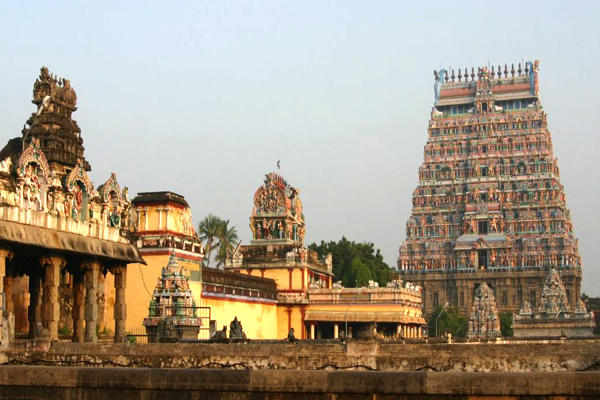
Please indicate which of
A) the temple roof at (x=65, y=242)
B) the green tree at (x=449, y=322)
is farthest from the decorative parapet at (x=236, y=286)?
the green tree at (x=449, y=322)

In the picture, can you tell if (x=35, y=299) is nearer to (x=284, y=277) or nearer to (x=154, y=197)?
(x=154, y=197)

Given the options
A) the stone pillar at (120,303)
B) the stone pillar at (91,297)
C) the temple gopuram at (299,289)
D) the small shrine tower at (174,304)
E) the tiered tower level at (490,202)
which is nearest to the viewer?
the stone pillar at (91,297)

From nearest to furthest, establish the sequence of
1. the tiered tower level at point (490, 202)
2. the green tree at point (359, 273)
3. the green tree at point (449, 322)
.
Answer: the green tree at point (359, 273) < the green tree at point (449, 322) < the tiered tower level at point (490, 202)

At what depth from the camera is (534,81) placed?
126 meters

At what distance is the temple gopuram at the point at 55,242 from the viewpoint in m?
33.9

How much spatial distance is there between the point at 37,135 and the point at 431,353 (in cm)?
3196

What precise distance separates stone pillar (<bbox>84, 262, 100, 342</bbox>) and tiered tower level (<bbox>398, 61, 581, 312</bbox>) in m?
88.4

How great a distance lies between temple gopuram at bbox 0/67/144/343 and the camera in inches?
1334

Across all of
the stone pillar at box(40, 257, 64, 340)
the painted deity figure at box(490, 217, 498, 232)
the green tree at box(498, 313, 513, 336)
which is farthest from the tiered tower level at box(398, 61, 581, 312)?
the stone pillar at box(40, 257, 64, 340)

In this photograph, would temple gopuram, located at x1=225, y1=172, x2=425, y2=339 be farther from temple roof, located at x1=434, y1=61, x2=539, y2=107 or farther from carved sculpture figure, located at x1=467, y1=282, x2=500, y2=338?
temple roof, located at x1=434, y1=61, x2=539, y2=107

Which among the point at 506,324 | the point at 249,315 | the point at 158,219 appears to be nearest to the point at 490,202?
the point at 506,324

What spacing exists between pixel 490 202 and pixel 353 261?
2897 cm

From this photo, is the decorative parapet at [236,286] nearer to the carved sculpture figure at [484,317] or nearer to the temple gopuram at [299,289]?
the temple gopuram at [299,289]

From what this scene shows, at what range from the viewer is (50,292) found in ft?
116
